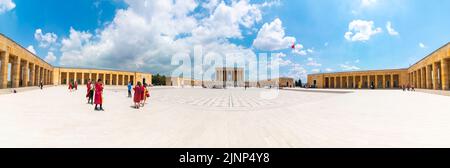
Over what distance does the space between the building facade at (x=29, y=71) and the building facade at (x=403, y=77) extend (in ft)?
135

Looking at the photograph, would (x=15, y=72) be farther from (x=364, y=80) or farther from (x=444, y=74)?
(x=364, y=80)

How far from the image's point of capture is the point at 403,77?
53.3 meters

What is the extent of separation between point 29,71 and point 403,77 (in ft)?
269

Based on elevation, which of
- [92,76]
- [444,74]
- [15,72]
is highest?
[92,76]

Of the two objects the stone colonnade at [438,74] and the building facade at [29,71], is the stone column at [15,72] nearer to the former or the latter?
the building facade at [29,71]

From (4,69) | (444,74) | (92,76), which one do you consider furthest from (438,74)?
(92,76)

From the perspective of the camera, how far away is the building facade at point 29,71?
22.6 metres

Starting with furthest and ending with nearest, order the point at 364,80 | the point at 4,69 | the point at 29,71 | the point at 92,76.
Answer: the point at 92,76
the point at 364,80
the point at 29,71
the point at 4,69

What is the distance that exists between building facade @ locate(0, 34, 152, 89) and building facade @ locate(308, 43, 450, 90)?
41038mm

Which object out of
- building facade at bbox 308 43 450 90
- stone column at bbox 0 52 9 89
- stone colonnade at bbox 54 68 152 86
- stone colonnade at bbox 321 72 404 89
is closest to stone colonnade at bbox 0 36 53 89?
stone column at bbox 0 52 9 89

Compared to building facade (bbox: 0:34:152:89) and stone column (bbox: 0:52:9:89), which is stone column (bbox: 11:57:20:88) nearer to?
building facade (bbox: 0:34:152:89)

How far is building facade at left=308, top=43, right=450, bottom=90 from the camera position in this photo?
26266mm
